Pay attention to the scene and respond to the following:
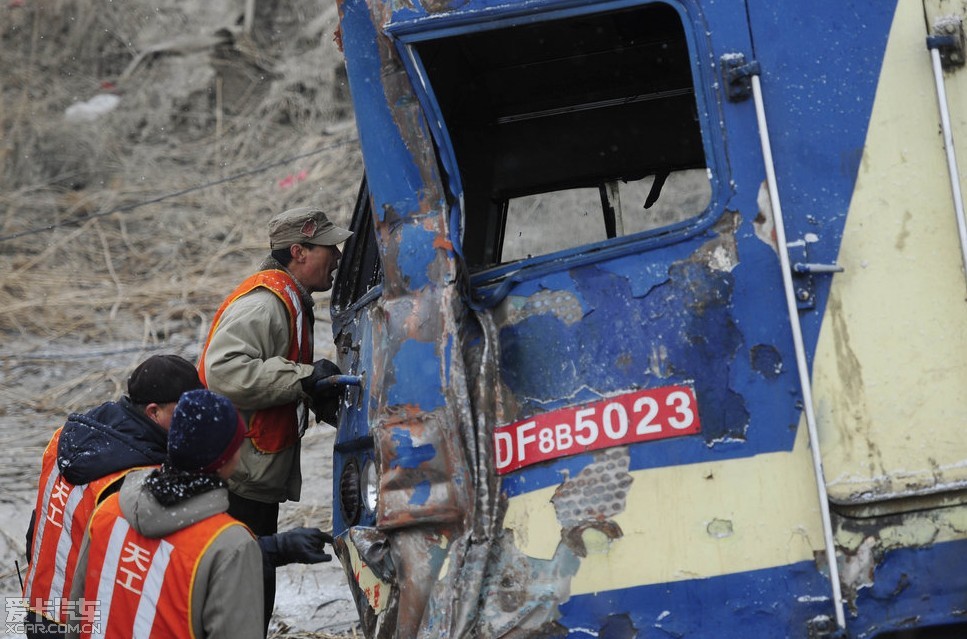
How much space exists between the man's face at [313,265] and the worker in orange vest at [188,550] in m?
1.50

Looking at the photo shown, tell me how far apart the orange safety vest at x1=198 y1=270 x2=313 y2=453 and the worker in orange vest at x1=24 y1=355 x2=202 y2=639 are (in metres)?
0.54

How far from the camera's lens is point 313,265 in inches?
180

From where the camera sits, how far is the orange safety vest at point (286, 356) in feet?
14.1

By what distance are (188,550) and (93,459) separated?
0.74 m

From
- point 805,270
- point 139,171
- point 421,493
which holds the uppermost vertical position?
point 139,171

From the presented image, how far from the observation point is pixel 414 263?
11.2ft

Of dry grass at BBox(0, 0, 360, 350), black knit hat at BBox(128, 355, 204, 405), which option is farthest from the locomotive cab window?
dry grass at BBox(0, 0, 360, 350)

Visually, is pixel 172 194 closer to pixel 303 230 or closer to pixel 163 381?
pixel 303 230

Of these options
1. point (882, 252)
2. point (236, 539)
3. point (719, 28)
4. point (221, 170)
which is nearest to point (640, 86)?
point (719, 28)

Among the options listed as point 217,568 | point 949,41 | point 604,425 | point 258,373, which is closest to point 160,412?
point 258,373

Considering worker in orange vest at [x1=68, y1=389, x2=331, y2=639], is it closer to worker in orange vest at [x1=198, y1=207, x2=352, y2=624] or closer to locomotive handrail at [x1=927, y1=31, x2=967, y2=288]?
worker in orange vest at [x1=198, y1=207, x2=352, y2=624]

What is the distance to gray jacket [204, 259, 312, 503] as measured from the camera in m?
4.10

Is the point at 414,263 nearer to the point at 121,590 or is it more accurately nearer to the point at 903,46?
the point at 121,590

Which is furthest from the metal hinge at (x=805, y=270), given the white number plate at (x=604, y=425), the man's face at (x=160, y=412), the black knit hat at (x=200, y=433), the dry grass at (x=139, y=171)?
the dry grass at (x=139, y=171)
